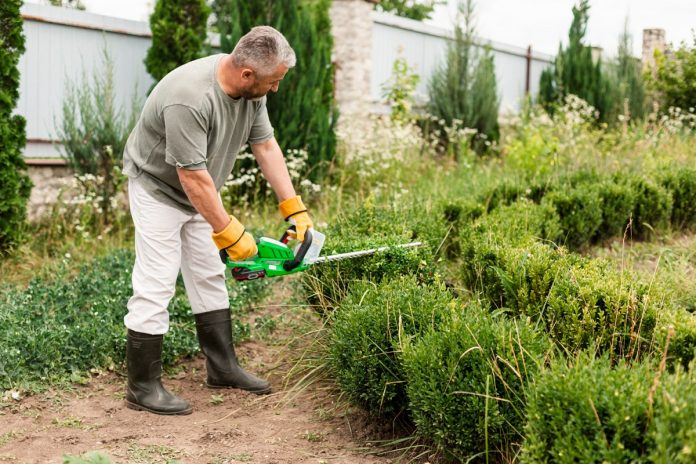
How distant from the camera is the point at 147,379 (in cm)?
396

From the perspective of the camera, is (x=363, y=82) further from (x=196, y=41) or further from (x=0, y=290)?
(x=0, y=290)

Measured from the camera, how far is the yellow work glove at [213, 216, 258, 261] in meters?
3.62

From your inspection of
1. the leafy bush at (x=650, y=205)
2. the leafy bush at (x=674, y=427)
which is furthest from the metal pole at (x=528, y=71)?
the leafy bush at (x=674, y=427)

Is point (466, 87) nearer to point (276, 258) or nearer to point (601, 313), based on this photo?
point (276, 258)

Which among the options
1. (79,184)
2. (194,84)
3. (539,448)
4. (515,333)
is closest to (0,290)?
(79,184)

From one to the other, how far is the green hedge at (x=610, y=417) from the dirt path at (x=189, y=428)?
1.07 m

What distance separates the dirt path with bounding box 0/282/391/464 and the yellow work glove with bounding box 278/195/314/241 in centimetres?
86

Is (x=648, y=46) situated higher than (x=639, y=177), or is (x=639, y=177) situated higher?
(x=648, y=46)

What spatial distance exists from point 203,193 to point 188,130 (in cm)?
29

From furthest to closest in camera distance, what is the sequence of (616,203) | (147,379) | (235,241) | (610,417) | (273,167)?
(616,203)
(273,167)
(147,379)
(235,241)
(610,417)

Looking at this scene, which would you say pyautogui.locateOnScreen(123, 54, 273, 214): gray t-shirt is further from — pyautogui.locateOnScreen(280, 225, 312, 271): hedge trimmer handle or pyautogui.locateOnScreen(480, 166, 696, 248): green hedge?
pyautogui.locateOnScreen(480, 166, 696, 248): green hedge

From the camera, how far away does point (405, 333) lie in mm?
3377

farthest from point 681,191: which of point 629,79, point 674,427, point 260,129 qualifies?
point 629,79

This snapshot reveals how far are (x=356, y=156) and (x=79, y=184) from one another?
311 cm
